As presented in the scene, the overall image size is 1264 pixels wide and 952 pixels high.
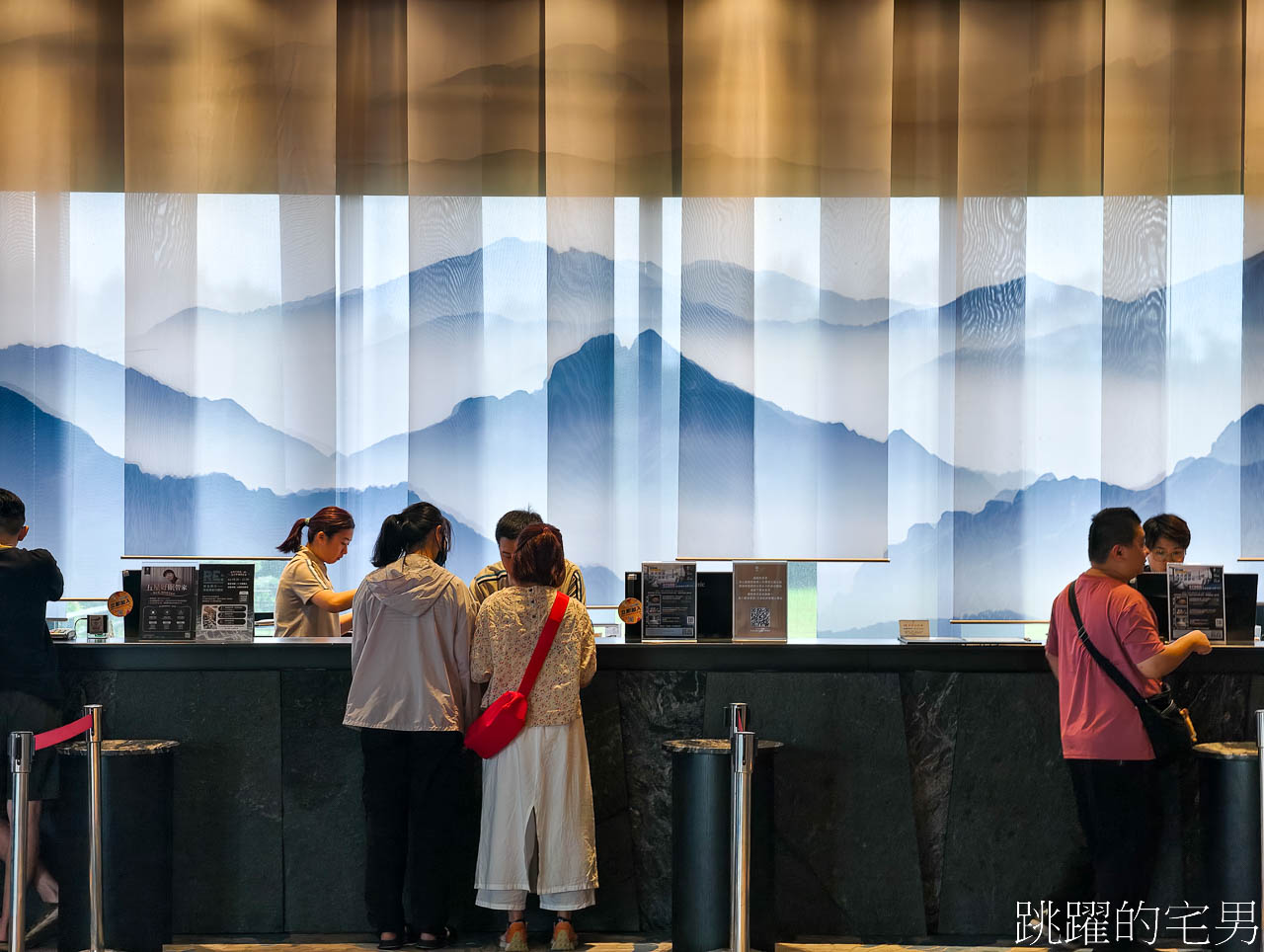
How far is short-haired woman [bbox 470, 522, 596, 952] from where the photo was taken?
347 cm

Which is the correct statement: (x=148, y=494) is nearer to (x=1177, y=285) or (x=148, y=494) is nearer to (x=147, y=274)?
(x=147, y=274)

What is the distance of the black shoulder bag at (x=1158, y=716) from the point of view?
3.24 metres

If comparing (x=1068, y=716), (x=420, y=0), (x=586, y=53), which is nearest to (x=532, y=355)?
A: (x=586, y=53)

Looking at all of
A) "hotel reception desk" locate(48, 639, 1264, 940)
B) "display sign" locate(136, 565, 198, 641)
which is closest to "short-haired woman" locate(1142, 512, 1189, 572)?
"hotel reception desk" locate(48, 639, 1264, 940)

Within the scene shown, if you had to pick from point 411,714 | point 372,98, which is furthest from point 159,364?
point 411,714

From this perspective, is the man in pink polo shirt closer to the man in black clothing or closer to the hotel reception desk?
the hotel reception desk

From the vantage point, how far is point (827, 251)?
4.79 metres

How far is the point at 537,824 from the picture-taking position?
11.5 feet

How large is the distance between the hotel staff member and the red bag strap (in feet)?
2.96

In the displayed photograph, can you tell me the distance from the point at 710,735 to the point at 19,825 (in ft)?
6.54

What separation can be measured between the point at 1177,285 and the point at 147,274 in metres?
4.35

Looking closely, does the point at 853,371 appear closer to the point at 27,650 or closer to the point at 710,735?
the point at 710,735

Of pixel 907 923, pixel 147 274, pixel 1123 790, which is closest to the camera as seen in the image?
pixel 1123 790

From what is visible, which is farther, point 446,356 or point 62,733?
point 446,356
